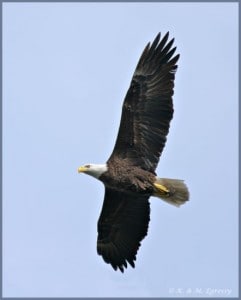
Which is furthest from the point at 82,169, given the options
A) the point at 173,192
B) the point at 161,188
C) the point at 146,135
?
the point at 173,192

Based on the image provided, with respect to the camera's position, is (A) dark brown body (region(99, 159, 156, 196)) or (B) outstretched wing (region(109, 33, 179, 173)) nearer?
(A) dark brown body (region(99, 159, 156, 196))

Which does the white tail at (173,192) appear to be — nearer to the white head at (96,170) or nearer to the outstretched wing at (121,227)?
the outstretched wing at (121,227)

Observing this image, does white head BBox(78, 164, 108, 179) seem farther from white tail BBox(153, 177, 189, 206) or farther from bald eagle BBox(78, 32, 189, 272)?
white tail BBox(153, 177, 189, 206)

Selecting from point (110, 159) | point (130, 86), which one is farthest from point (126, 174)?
point (130, 86)

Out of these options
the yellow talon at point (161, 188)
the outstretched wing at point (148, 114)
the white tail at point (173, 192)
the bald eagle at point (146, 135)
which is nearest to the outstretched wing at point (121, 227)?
the bald eagle at point (146, 135)

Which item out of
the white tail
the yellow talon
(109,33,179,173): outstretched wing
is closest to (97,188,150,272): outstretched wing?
the white tail

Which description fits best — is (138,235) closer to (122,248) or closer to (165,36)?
(122,248)
